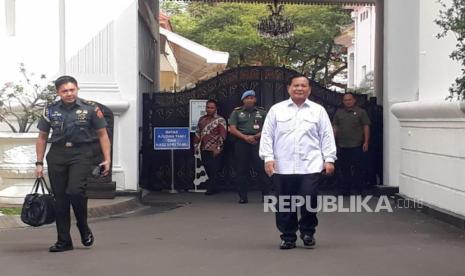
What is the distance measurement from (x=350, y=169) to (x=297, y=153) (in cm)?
619

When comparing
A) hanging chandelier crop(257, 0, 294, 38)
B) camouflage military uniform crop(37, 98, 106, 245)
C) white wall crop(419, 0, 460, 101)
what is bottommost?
camouflage military uniform crop(37, 98, 106, 245)

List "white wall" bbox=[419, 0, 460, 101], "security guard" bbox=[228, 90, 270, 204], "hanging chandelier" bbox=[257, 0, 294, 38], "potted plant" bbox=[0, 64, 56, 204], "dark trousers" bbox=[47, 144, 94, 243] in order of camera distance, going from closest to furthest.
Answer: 1. "dark trousers" bbox=[47, 144, 94, 243]
2. "white wall" bbox=[419, 0, 460, 101]
3. "potted plant" bbox=[0, 64, 56, 204]
4. "security guard" bbox=[228, 90, 270, 204]
5. "hanging chandelier" bbox=[257, 0, 294, 38]

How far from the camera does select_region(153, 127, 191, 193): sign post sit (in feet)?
46.4

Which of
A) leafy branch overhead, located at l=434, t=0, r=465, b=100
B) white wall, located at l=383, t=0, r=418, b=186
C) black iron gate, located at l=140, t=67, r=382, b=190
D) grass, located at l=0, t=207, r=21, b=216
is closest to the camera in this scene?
leafy branch overhead, located at l=434, t=0, r=465, b=100

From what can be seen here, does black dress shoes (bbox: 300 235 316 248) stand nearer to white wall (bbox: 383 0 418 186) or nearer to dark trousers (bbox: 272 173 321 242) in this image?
dark trousers (bbox: 272 173 321 242)

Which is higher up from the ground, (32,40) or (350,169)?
(32,40)

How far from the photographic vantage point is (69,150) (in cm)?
795

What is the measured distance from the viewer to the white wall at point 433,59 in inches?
423

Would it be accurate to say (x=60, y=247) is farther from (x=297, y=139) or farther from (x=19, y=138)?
(x=19, y=138)

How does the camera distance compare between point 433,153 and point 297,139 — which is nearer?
point 297,139

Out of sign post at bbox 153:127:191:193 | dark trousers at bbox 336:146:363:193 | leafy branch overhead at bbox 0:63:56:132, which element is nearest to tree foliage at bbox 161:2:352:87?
dark trousers at bbox 336:146:363:193

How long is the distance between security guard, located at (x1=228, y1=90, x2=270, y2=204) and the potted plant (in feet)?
10.1

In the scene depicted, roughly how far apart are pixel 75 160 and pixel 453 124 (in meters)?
5.09

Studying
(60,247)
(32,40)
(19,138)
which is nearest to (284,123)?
(60,247)
